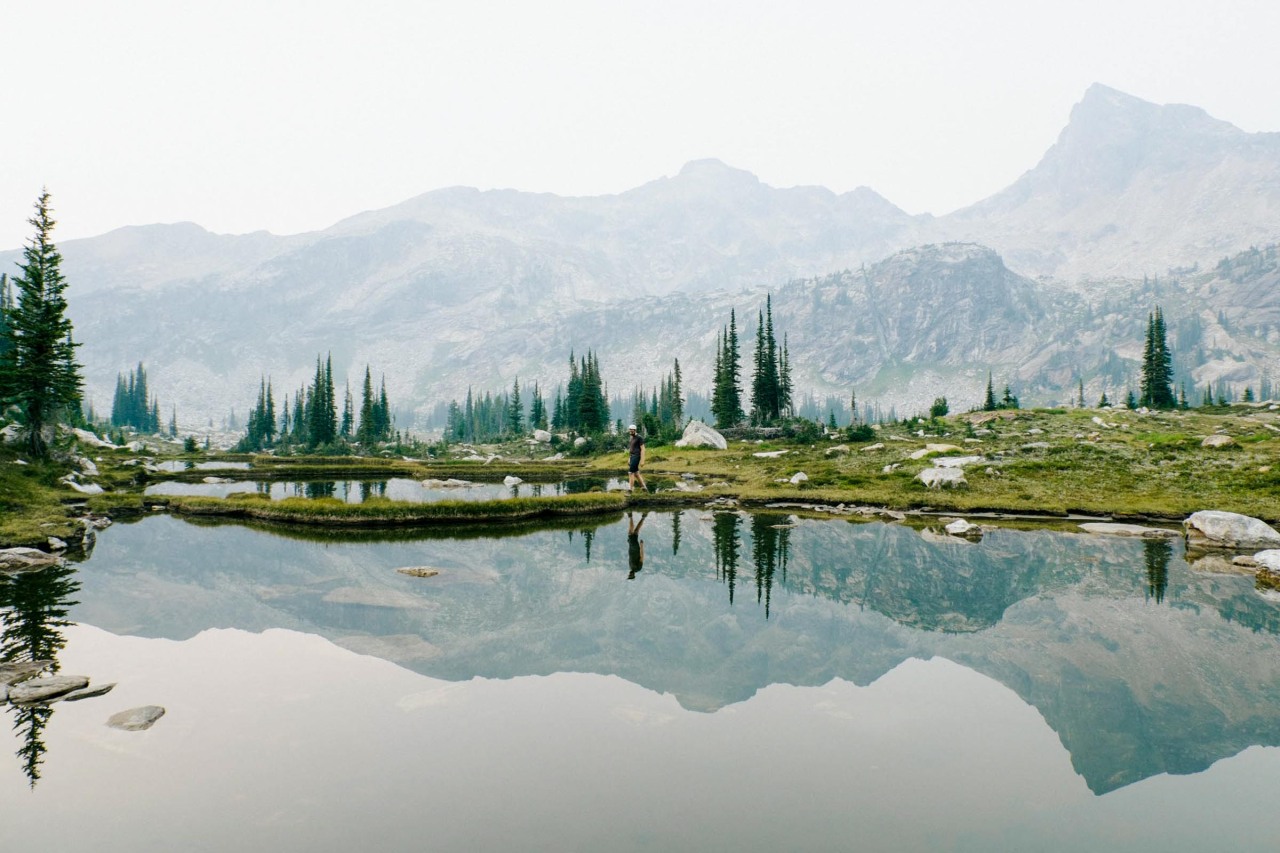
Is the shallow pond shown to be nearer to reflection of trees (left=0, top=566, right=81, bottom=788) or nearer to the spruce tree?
the spruce tree

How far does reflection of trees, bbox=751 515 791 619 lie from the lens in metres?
22.4

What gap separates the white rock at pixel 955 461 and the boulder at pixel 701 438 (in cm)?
3752

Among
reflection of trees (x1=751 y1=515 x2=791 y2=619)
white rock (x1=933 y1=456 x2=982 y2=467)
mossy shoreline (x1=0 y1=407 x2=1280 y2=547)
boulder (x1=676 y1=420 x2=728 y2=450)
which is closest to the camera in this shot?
reflection of trees (x1=751 y1=515 x2=791 y2=619)

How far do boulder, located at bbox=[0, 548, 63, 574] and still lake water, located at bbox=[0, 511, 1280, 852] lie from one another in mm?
1269

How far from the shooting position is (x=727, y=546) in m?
30.3

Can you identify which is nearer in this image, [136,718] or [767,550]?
[136,718]

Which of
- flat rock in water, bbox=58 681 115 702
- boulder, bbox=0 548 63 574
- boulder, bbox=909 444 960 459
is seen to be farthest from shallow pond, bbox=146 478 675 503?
flat rock in water, bbox=58 681 115 702

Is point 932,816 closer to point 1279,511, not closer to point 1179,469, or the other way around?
point 1279,511

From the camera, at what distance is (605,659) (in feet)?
52.2

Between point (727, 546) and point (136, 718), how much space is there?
2260cm

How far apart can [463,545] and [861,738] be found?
2228cm

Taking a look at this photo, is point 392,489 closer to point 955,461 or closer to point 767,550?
point 767,550

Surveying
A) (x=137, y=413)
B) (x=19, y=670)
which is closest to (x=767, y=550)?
(x=19, y=670)

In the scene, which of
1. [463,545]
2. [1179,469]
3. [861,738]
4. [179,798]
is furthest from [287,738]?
[1179,469]
